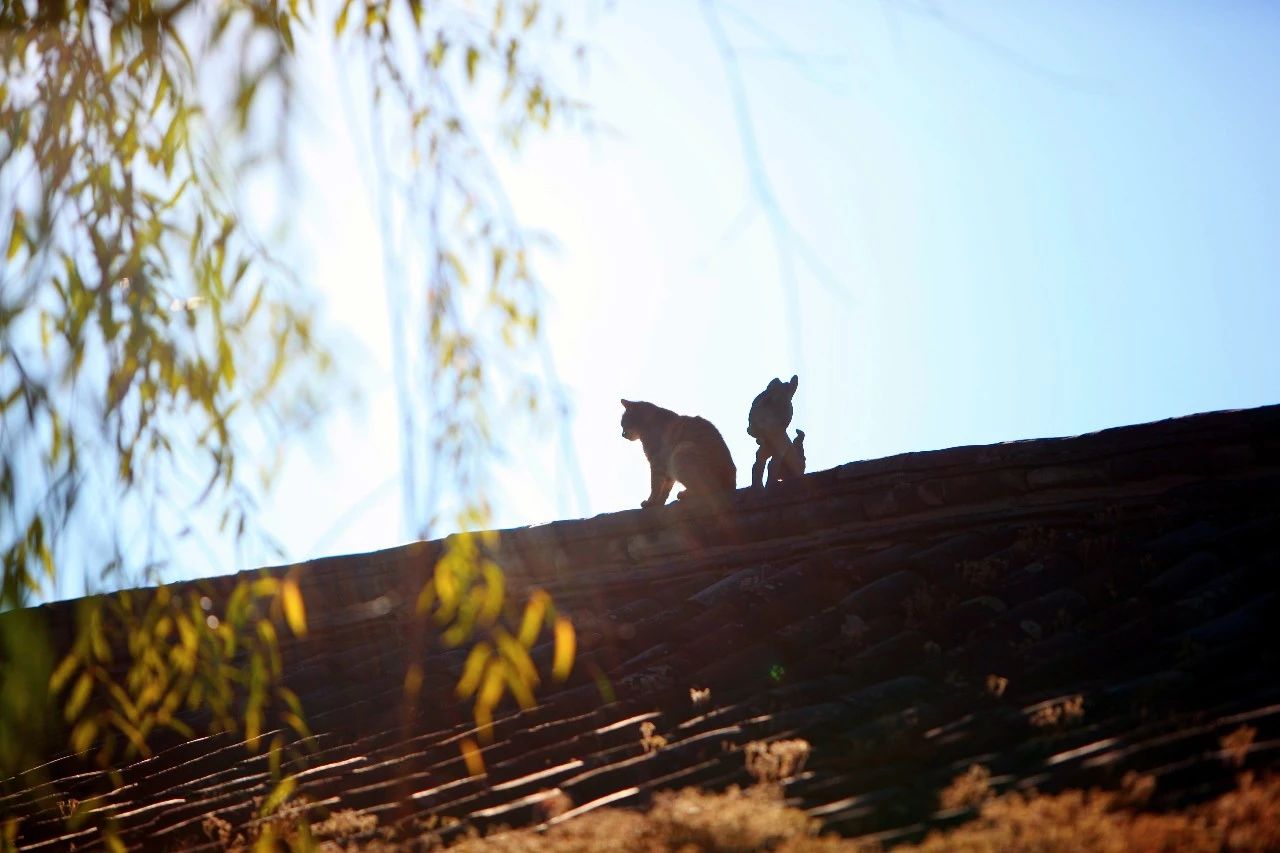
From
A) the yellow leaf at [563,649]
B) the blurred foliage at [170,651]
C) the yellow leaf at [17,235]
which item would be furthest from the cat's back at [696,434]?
the yellow leaf at [17,235]

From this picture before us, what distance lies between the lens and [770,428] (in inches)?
386

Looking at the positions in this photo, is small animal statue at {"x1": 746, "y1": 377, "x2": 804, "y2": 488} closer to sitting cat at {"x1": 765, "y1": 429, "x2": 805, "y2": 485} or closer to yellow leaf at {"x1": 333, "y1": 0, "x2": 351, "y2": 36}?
sitting cat at {"x1": 765, "y1": 429, "x2": 805, "y2": 485}

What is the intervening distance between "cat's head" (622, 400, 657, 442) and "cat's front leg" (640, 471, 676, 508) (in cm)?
84

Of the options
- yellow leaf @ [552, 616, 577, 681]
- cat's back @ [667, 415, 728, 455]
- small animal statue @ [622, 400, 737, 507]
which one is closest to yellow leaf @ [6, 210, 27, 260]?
yellow leaf @ [552, 616, 577, 681]

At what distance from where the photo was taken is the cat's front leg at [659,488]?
1025cm

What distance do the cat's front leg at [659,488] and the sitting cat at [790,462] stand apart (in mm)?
959

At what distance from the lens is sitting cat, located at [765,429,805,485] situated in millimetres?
9625

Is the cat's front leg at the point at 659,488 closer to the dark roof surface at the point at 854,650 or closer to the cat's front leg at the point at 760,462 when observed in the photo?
the cat's front leg at the point at 760,462

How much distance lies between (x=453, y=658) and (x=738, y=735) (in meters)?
2.07

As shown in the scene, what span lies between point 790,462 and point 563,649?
21.4ft

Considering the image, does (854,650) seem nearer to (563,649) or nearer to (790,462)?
(563,649)

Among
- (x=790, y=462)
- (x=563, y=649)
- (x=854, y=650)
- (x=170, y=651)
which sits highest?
(x=790, y=462)

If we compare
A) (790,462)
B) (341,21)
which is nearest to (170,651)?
(341,21)

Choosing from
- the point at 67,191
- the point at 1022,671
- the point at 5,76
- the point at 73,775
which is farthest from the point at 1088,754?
the point at 73,775
